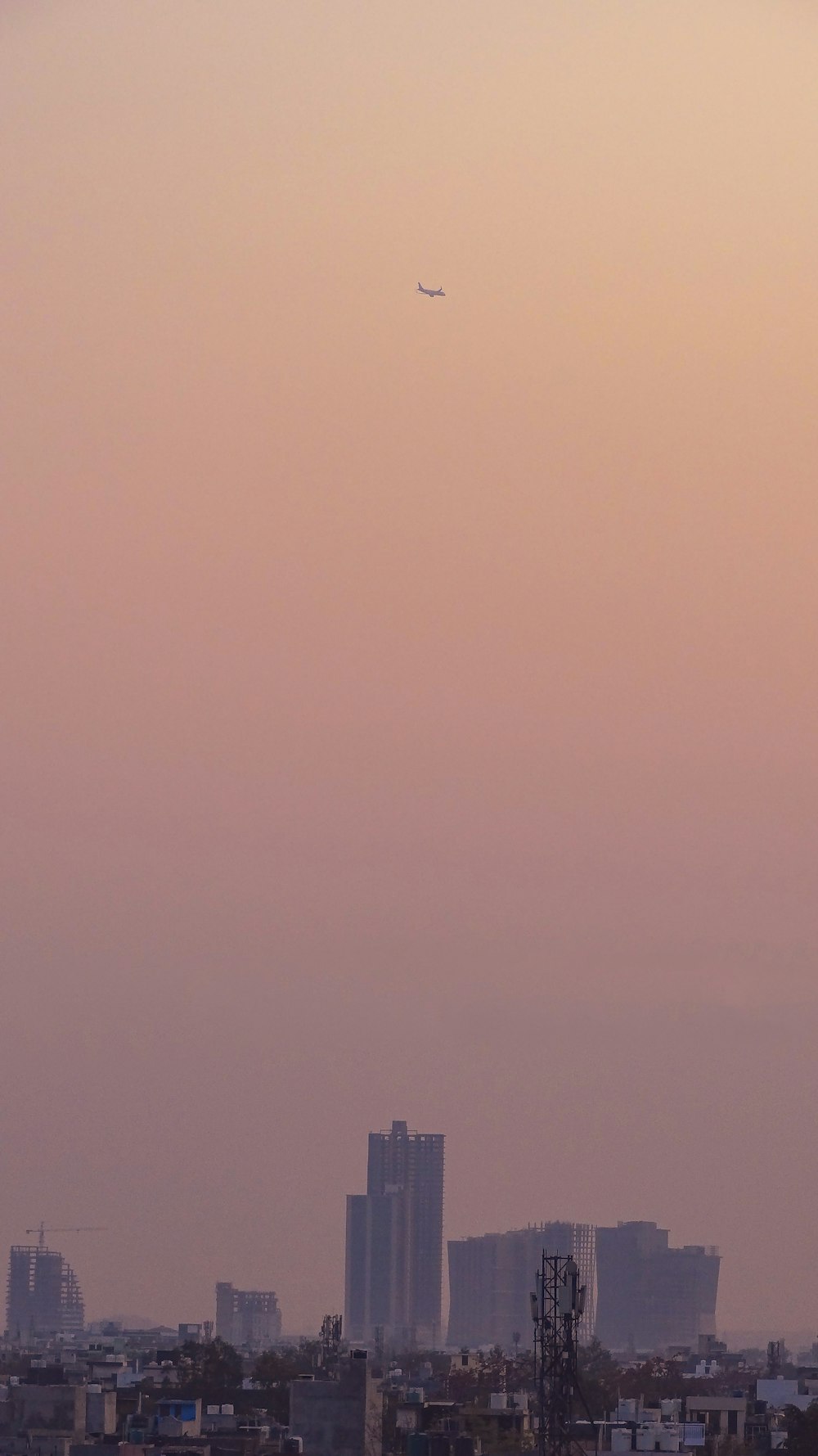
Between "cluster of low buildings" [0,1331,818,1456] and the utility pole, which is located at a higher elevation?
the utility pole

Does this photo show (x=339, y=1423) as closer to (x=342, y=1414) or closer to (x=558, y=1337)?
(x=342, y=1414)

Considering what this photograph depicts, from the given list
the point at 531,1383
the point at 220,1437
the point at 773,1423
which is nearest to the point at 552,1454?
the point at 220,1437

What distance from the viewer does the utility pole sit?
121ft

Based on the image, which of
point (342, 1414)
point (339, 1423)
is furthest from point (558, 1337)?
point (342, 1414)

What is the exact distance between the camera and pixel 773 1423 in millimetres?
68562

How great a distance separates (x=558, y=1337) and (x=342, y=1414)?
2156cm

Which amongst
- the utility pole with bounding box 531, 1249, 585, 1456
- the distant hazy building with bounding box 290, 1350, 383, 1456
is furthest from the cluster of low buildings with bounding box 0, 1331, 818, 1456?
the utility pole with bounding box 531, 1249, 585, 1456

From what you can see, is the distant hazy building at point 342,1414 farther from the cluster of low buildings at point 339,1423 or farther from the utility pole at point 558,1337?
the utility pole at point 558,1337

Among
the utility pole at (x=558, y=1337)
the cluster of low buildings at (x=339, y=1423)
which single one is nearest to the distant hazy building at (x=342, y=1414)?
the cluster of low buildings at (x=339, y=1423)

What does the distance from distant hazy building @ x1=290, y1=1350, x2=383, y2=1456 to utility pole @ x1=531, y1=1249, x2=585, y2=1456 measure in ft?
57.3

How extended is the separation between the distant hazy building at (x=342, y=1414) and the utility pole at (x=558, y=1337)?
57.3 ft

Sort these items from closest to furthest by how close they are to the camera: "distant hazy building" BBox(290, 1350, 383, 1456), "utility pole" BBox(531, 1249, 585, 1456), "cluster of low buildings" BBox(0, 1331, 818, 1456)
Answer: "utility pole" BBox(531, 1249, 585, 1456) → "cluster of low buildings" BBox(0, 1331, 818, 1456) → "distant hazy building" BBox(290, 1350, 383, 1456)

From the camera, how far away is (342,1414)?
58.2 meters

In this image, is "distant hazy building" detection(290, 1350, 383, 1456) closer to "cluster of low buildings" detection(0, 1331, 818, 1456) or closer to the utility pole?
"cluster of low buildings" detection(0, 1331, 818, 1456)
